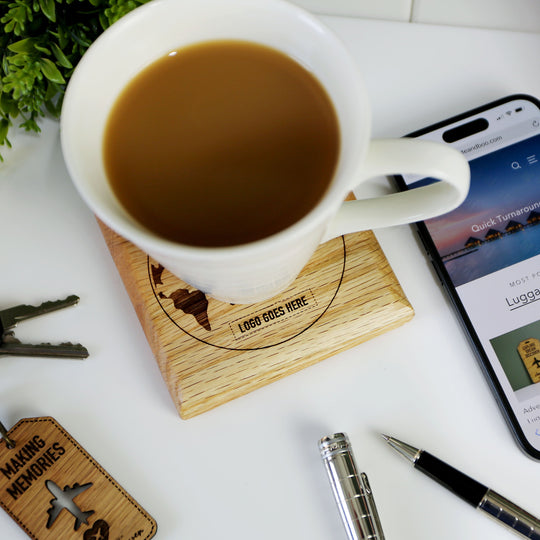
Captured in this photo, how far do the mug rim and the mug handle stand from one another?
18 mm

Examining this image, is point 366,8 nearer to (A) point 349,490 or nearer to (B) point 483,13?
(B) point 483,13

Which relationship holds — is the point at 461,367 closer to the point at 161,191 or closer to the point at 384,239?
the point at 384,239

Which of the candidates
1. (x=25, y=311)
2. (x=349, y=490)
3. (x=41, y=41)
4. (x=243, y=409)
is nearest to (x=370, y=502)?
(x=349, y=490)

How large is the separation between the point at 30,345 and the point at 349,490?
34 cm

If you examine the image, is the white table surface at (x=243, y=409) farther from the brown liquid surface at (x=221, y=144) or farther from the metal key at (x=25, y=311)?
the brown liquid surface at (x=221, y=144)

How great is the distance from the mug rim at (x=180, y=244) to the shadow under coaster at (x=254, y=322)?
0.64 feet

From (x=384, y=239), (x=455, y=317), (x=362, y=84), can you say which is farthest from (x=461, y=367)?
(x=362, y=84)

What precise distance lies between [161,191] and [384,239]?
12.2 inches

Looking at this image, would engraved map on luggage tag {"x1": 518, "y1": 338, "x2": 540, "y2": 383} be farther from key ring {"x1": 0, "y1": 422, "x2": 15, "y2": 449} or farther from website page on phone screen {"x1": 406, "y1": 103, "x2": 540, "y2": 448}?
key ring {"x1": 0, "y1": 422, "x2": 15, "y2": 449}

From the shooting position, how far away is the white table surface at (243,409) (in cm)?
56

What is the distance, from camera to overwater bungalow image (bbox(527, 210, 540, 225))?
623 millimetres

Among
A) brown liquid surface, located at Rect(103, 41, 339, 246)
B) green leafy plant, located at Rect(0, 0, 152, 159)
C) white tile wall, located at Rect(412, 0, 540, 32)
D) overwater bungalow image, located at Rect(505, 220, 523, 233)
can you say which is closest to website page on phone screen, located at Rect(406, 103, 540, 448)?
overwater bungalow image, located at Rect(505, 220, 523, 233)

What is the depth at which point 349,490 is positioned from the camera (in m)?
0.53

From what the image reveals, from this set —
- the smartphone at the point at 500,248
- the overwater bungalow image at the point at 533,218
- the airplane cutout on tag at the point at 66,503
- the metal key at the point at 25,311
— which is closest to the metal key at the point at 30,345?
the metal key at the point at 25,311
